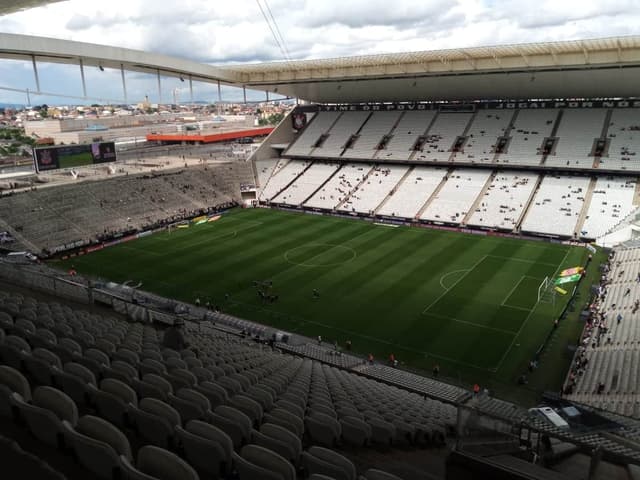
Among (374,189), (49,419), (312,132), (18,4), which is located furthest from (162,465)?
(312,132)

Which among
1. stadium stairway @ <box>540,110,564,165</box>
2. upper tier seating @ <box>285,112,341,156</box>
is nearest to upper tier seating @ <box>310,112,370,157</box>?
upper tier seating @ <box>285,112,341,156</box>

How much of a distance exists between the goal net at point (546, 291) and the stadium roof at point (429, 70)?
23021mm

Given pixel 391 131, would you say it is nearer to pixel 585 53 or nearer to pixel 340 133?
pixel 340 133

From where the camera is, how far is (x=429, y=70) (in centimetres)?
5128

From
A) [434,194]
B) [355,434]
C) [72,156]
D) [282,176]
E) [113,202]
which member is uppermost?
[72,156]

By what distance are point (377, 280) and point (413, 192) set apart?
75.8 feet

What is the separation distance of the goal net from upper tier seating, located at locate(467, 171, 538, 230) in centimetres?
1373

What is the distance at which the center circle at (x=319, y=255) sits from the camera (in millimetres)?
38719

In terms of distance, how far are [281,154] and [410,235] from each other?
102ft

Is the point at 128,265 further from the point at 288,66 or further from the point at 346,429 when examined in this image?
the point at 346,429

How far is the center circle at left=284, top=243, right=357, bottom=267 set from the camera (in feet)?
127

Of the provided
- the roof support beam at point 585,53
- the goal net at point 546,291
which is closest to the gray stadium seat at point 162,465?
the goal net at point 546,291

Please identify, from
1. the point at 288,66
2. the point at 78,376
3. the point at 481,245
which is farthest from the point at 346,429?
the point at 288,66

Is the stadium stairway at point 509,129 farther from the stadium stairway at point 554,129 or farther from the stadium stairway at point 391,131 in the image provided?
the stadium stairway at point 391,131
